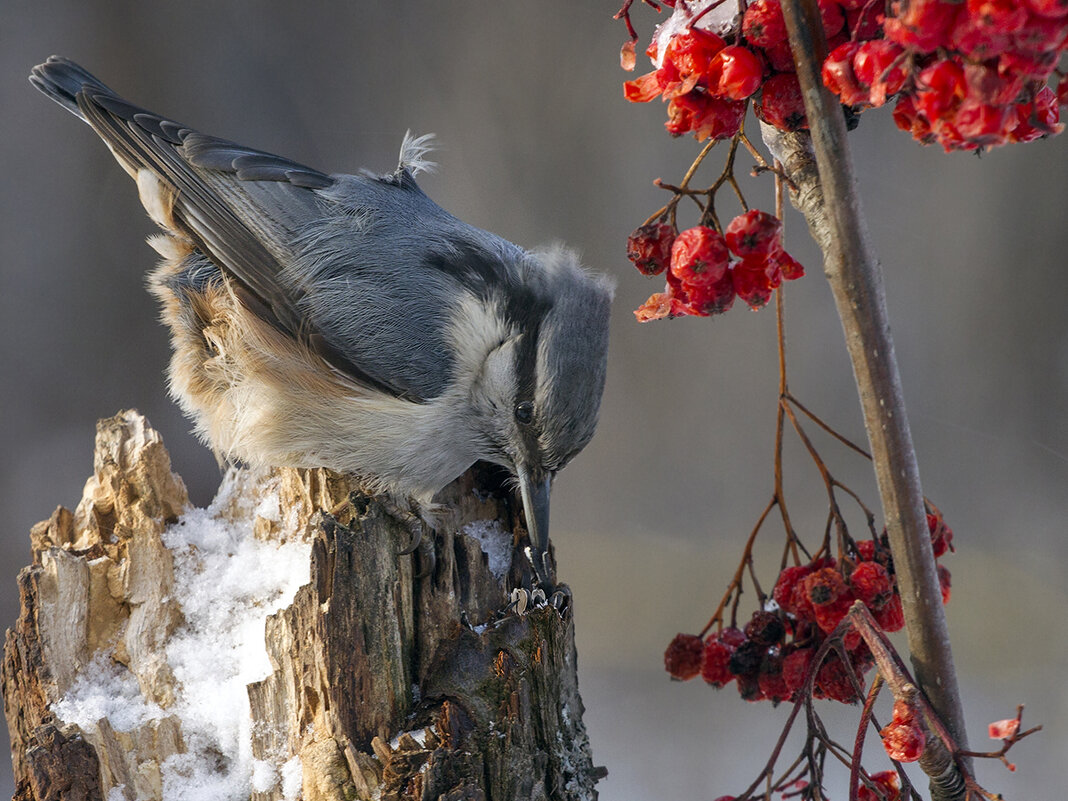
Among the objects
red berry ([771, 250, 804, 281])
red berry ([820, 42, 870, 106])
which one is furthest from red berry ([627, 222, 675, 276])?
red berry ([820, 42, 870, 106])

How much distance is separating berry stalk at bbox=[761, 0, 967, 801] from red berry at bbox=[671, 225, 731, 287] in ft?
0.29

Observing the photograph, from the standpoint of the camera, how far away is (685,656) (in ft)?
4.02

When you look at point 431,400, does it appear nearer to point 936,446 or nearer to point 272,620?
point 272,620

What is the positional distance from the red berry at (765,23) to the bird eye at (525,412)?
2.77ft

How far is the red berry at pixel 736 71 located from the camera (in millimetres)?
761

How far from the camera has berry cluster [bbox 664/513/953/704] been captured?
1009mm

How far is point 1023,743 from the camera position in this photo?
77.7 inches

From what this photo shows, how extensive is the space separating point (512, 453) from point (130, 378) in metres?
1.17

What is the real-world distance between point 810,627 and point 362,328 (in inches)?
34.8

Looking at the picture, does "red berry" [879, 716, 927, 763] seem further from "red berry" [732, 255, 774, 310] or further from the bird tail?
the bird tail

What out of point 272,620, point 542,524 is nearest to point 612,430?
point 542,524

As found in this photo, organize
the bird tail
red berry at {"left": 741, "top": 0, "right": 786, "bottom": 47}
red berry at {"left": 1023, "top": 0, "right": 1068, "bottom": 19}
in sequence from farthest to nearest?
the bird tail → red berry at {"left": 741, "top": 0, "right": 786, "bottom": 47} → red berry at {"left": 1023, "top": 0, "right": 1068, "bottom": 19}

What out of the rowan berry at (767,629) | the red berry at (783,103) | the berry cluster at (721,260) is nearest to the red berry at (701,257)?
the berry cluster at (721,260)

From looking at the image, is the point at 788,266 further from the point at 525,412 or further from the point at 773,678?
the point at 525,412
